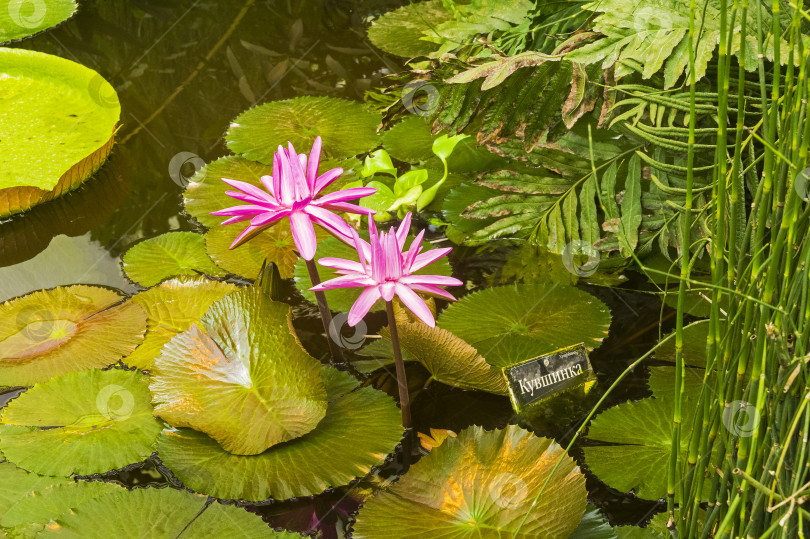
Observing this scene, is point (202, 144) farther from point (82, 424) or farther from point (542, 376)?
point (542, 376)

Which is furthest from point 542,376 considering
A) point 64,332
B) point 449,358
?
point 64,332

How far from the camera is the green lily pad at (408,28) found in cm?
248

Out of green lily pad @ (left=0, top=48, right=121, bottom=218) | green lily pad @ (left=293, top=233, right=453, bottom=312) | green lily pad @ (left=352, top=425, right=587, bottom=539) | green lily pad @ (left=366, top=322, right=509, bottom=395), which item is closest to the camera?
green lily pad @ (left=352, top=425, right=587, bottom=539)

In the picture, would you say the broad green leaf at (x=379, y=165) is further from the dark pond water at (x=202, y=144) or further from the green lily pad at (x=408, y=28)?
the green lily pad at (x=408, y=28)

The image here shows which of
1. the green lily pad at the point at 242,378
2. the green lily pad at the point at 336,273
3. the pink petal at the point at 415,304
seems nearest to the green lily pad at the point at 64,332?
the green lily pad at the point at 242,378

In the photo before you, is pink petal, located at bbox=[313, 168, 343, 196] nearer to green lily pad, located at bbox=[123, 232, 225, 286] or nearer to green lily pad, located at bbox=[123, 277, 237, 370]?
green lily pad, located at bbox=[123, 277, 237, 370]

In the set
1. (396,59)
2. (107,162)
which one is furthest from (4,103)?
(396,59)

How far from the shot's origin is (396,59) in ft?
8.13

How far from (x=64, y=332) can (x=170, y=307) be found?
0.66ft

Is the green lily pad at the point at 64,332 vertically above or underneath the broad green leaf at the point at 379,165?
underneath

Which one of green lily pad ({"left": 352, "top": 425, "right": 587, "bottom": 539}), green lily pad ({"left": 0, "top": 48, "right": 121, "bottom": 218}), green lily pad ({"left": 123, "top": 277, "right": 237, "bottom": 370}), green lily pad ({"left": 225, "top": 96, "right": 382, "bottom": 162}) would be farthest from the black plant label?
green lily pad ({"left": 0, "top": 48, "right": 121, "bottom": 218})

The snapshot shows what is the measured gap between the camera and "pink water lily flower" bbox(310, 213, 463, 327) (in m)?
1.08

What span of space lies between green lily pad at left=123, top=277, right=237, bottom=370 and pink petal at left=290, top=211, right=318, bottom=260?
14.4 inches

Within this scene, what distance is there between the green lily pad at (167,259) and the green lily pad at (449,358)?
55 centimetres
